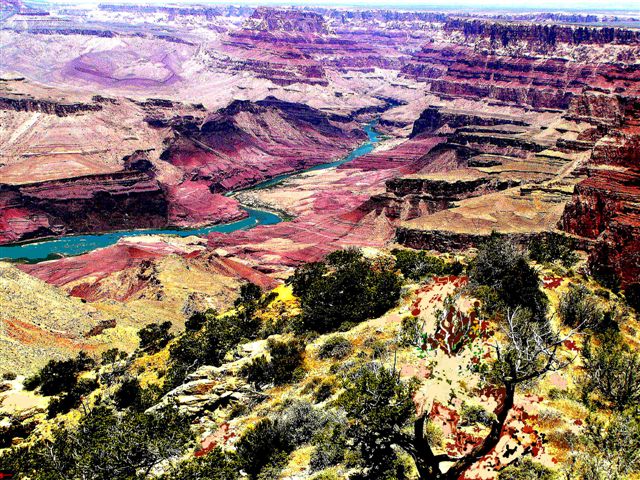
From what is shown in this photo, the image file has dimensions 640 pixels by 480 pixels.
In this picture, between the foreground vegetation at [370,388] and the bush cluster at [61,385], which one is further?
the bush cluster at [61,385]

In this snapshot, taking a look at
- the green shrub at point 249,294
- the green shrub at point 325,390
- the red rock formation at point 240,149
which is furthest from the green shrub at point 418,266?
the red rock formation at point 240,149

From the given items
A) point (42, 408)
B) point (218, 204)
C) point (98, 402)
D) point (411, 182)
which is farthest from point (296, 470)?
point (218, 204)

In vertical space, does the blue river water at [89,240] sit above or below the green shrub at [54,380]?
below

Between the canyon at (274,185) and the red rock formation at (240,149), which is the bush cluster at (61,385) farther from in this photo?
the red rock formation at (240,149)

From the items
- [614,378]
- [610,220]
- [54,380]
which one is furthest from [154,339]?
[610,220]

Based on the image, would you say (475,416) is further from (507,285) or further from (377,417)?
(507,285)

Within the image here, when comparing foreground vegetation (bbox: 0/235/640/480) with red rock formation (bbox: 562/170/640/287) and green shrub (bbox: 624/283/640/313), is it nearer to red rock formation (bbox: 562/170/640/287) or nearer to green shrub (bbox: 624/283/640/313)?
green shrub (bbox: 624/283/640/313)

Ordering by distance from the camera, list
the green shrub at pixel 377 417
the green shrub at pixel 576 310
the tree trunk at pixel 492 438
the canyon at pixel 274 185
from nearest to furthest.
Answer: the tree trunk at pixel 492 438, the green shrub at pixel 377 417, the green shrub at pixel 576 310, the canyon at pixel 274 185

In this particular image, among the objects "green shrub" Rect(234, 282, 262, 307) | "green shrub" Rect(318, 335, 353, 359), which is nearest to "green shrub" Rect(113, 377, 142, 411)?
"green shrub" Rect(318, 335, 353, 359)
